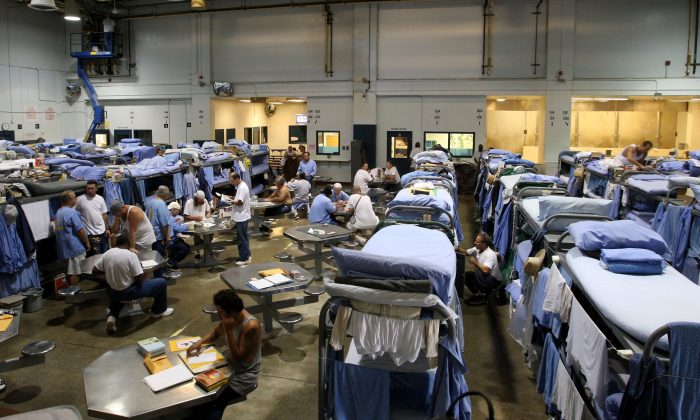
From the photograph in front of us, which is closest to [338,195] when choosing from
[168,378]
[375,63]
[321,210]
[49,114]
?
[321,210]

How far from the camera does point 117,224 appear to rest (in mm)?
9523

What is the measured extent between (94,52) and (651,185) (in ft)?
70.0

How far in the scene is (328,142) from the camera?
21.0 meters

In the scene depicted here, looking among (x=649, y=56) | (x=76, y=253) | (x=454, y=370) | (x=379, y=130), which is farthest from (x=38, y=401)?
(x=649, y=56)

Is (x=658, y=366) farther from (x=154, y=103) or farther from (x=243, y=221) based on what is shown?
(x=154, y=103)

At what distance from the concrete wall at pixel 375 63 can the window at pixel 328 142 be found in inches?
12.8

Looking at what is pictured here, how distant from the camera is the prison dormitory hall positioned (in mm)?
3738

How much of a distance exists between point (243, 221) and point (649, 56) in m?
15.2

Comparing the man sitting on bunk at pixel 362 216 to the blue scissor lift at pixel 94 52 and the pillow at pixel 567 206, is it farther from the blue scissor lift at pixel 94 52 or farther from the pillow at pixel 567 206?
the blue scissor lift at pixel 94 52

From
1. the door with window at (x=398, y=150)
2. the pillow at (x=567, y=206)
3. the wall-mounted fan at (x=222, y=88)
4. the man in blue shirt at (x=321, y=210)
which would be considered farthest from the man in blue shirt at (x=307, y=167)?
the pillow at (x=567, y=206)

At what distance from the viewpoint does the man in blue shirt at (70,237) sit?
27.9 feet

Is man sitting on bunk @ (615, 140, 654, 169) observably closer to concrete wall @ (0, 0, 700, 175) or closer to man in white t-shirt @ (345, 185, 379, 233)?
man in white t-shirt @ (345, 185, 379, 233)

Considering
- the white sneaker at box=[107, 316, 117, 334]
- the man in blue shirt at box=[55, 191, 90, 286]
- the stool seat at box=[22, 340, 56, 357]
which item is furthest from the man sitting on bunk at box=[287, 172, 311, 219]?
the stool seat at box=[22, 340, 56, 357]

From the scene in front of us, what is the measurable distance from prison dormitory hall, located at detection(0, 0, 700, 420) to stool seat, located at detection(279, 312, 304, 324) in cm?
4
